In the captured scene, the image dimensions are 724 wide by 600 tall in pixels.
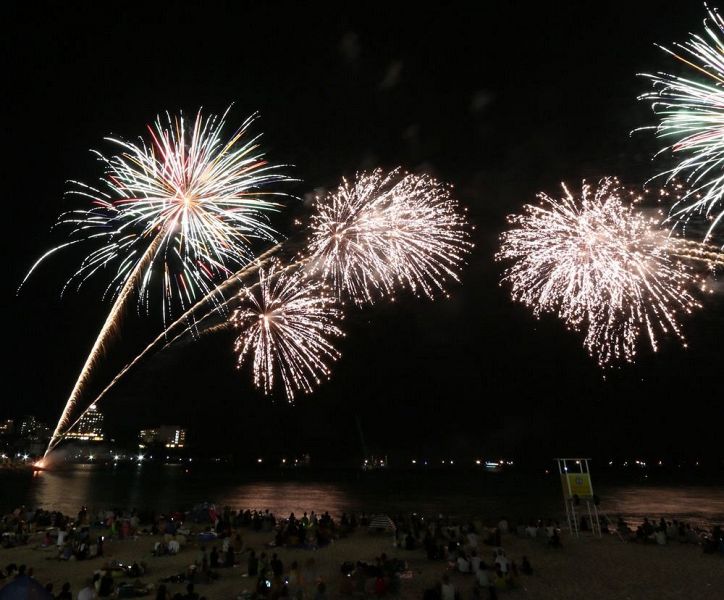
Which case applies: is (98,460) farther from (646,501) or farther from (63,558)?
(63,558)

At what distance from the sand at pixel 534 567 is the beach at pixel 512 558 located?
0.03 metres

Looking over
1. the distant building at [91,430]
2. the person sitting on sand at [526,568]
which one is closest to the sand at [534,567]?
the person sitting on sand at [526,568]

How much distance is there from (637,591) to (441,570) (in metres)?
5.26

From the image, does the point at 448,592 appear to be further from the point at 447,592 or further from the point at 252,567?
the point at 252,567

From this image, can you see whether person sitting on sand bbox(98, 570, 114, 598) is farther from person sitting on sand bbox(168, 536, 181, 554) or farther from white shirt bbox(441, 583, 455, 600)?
white shirt bbox(441, 583, 455, 600)

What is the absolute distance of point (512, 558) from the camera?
17547mm

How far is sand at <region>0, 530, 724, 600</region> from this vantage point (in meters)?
14.3

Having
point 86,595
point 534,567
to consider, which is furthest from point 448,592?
point 86,595

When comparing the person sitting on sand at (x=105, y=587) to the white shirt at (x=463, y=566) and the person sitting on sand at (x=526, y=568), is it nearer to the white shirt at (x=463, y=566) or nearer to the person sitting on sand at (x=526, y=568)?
the white shirt at (x=463, y=566)

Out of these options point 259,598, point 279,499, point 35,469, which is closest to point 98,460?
point 35,469

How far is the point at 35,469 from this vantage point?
9762 cm

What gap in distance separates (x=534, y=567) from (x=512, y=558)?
1067mm

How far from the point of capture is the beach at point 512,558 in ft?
46.9

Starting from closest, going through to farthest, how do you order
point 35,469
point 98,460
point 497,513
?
point 497,513
point 35,469
point 98,460
